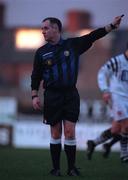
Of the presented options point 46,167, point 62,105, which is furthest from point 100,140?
point 62,105

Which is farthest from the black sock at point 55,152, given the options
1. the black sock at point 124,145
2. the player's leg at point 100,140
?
the player's leg at point 100,140

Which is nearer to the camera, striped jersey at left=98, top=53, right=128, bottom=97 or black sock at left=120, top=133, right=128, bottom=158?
striped jersey at left=98, top=53, right=128, bottom=97

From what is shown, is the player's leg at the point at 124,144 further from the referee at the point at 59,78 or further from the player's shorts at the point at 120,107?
the referee at the point at 59,78

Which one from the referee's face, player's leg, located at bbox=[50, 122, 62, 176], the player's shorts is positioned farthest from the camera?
the player's shorts

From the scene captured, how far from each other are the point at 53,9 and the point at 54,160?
37.2 metres

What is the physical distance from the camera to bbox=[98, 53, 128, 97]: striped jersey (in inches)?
535

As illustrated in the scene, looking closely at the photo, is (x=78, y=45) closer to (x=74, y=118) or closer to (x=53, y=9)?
(x=74, y=118)

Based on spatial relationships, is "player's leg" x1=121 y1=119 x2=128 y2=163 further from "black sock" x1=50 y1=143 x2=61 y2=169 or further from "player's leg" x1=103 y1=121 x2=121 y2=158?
"black sock" x1=50 y1=143 x2=61 y2=169

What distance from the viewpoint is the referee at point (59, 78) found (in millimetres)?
10914

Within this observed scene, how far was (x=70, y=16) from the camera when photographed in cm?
4738

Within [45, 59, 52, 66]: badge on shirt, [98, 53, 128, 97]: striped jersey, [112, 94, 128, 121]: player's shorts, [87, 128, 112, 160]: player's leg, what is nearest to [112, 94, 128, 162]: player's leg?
[112, 94, 128, 121]: player's shorts

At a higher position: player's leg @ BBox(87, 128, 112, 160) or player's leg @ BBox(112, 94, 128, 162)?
player's leg @ BBox(112, 94, 128, 162)

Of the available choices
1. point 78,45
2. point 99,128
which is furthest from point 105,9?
point 78,45

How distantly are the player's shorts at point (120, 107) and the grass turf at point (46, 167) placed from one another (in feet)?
2.29
